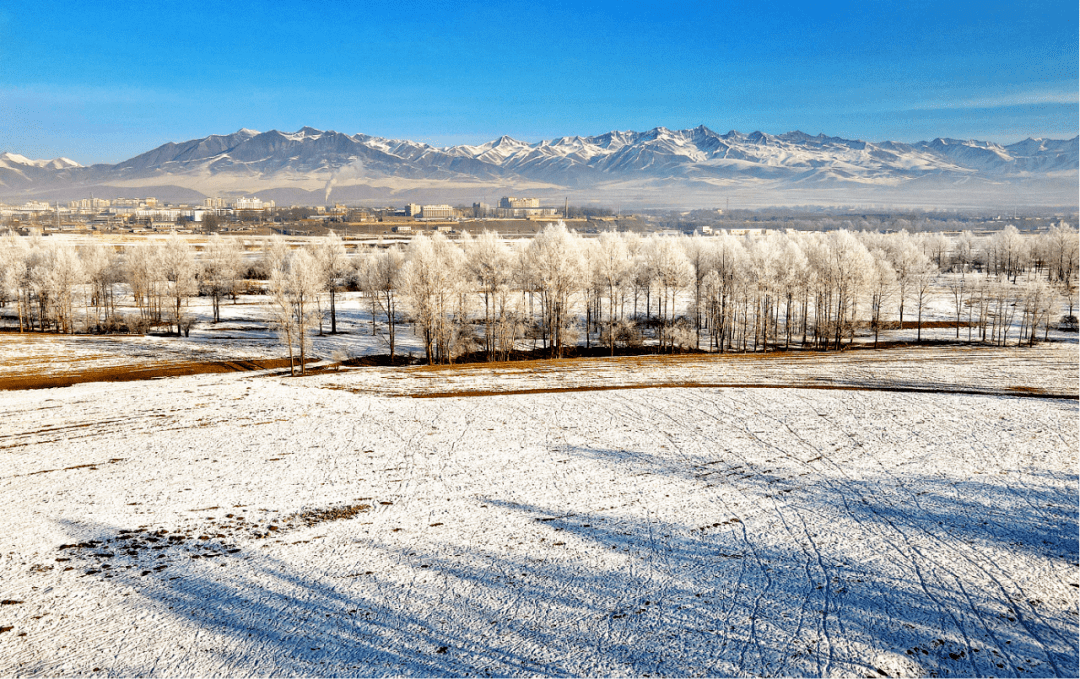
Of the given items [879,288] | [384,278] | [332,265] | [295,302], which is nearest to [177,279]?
[332,265]

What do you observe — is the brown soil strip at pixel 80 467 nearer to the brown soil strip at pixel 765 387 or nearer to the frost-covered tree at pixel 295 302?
the brown soil strip at pixel 765 387

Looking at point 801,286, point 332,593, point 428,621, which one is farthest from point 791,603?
point 801,286

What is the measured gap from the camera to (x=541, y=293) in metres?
66.8

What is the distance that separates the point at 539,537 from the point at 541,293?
4778 cm

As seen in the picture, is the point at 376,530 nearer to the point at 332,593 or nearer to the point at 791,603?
the point at 332,593

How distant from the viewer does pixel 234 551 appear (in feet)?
63.4

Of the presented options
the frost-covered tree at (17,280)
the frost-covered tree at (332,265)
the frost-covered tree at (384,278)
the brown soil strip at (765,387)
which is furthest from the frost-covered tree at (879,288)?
the frost-covered tree at (17,280)

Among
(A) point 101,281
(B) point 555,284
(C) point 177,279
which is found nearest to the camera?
(B) point 555,284

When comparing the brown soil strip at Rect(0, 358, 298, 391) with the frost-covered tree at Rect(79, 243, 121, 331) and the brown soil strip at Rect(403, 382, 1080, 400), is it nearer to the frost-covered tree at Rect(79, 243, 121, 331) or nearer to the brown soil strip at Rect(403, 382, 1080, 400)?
the brown soil strip at Rect(403, 382, 1080, 400)

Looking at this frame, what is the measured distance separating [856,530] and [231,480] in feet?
76.1

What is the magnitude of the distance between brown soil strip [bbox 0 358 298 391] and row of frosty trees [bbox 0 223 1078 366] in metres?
4.31

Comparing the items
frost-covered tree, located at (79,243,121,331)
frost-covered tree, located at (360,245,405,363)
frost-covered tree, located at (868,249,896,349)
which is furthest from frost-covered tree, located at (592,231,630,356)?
frost-covered tree, located at (79,243,121,331)

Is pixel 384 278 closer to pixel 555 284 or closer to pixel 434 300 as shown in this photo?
pixel 434 300

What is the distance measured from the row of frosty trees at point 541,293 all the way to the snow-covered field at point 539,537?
22.6 meters
